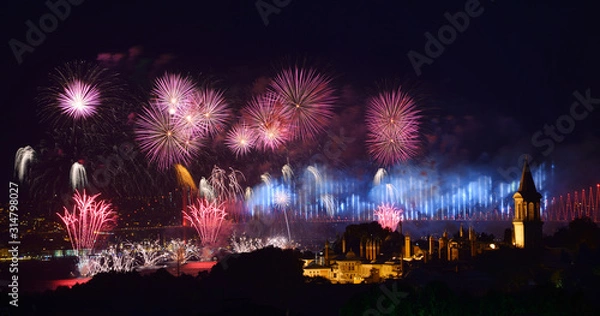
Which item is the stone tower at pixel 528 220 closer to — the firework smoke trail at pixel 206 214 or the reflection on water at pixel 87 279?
the firework smoke trail at pixel 206 214

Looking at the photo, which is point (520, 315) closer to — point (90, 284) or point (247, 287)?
point (247, 287)

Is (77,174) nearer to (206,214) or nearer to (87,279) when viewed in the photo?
(206,214)

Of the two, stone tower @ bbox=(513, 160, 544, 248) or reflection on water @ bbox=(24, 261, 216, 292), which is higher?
stone tower @ bbox=(513, 160, 544, 248)

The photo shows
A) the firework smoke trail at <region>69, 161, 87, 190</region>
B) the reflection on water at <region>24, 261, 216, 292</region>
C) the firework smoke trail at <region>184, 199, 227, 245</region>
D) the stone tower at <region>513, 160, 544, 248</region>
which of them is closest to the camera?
the firework smoke trail at <region>69, 161, 87, 190</region>

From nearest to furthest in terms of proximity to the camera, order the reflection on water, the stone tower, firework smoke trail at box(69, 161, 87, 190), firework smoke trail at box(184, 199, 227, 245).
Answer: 1. firework smoke trail at box(69, 161, 87, 190)
2. firework smoke trail at box(184, 199, 227, 245)
3. the stone tower
4. the reflection on water

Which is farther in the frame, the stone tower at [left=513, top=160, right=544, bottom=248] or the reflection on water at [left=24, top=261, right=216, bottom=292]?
the reflection on water at [left=24, top=261, right=216, bottom=292]

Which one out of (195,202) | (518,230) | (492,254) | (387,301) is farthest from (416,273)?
(387,301)

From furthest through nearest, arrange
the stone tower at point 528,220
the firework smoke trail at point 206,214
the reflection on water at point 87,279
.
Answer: the reflection on water at point 87,279, the stone tower at point 528,220, the firework smoke trail at point 206,214

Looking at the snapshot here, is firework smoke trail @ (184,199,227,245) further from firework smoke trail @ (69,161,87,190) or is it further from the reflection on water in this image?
the reflection on water

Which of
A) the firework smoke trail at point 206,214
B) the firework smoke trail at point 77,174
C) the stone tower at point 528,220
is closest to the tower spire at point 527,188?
the stone tower at point 528,220

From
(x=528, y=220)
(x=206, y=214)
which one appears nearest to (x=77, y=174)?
(x=206, y=214)

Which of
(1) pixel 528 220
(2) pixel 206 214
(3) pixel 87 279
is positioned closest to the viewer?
(2) pixel 206 214

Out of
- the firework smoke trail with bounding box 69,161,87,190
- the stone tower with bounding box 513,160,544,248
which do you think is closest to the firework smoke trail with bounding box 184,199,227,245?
the firework smoke trail with bounding box 69,161,87,190

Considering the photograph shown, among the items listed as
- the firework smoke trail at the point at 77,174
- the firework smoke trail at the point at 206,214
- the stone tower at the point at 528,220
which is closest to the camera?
the firework smoke trail at the point at 77,174
